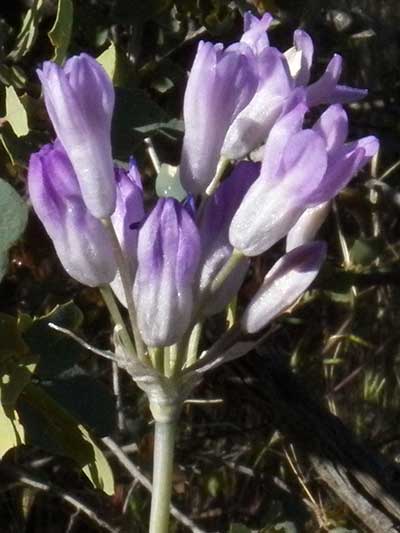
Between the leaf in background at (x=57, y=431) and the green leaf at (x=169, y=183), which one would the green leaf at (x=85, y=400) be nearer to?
the leaf in background at (x=57, y=431)

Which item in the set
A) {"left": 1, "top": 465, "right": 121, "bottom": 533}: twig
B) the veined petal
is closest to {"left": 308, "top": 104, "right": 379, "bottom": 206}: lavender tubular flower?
the veined petal

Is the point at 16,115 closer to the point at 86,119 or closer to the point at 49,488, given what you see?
the point at 86,119

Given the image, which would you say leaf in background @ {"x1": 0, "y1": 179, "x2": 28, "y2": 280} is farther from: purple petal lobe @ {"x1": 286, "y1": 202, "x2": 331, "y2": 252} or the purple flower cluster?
purple petal lobe @ {"x1": 286, "y1": 202, "x2": 331, "y2": 252}

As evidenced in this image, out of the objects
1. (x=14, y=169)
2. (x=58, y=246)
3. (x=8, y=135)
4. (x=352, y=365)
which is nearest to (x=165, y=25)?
(x=14, y=169)

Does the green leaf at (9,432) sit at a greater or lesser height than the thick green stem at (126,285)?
lesser

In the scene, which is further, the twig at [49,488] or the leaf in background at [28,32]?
the twig at [49,488]

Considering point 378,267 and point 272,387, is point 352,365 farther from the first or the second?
point 272,387

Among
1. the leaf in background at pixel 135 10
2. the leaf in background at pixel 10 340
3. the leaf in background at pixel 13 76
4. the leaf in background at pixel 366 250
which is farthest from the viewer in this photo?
the leaf in background at pixel 366 250

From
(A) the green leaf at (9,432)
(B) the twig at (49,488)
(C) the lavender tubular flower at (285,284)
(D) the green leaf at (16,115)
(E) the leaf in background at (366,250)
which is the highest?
(D) the green leaf at (16,115)

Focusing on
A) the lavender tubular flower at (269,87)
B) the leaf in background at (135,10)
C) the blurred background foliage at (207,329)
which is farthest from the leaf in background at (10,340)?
the leaf in background at (135,10)
